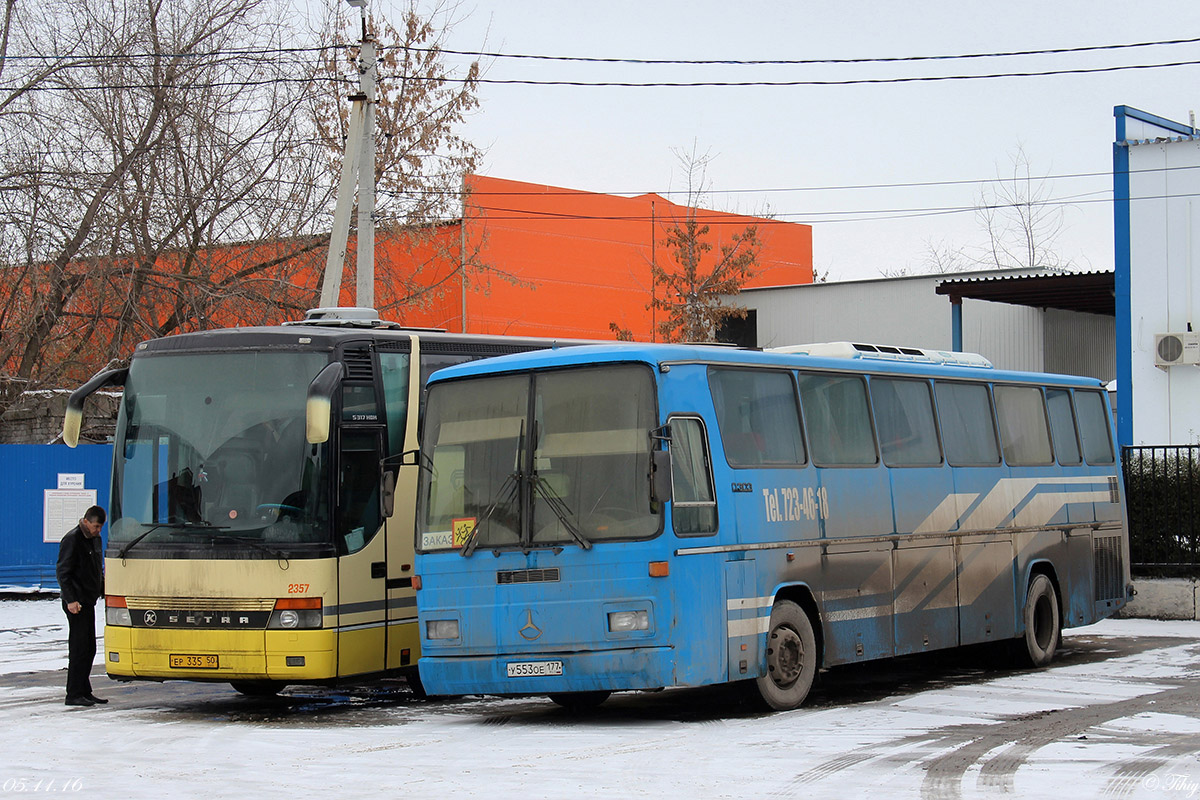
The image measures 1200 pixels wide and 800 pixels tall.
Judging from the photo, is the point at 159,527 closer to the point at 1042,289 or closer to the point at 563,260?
the point at 1042,289

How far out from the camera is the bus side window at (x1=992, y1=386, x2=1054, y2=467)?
52.4 ft

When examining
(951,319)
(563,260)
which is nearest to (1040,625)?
(951,319)

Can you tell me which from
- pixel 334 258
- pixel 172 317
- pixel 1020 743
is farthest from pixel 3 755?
pixel 172 317

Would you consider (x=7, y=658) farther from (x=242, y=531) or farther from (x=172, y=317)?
(x=172, y=317)

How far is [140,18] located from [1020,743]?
22013 millimetres

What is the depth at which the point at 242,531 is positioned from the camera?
1269 cm

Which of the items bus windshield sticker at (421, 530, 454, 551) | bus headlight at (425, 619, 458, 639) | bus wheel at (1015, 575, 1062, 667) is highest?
bus windshield sticker at (421, 530, 454, 551)

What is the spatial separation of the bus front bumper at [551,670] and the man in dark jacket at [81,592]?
11.2 ft

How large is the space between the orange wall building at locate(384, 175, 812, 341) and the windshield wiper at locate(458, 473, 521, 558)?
95.2ft

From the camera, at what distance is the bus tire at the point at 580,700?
1295cm

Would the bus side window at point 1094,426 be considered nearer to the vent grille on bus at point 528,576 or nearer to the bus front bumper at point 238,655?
the vent grille on bus at point 528,576

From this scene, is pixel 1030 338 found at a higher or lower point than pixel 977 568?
higher

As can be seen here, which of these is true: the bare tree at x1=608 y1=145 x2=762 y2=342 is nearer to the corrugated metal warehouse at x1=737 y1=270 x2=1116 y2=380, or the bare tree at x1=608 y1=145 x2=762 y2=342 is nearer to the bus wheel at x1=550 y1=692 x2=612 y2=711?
the corrugated metal warehouse at x1=737 y1=270 x2=1116 y2=380
